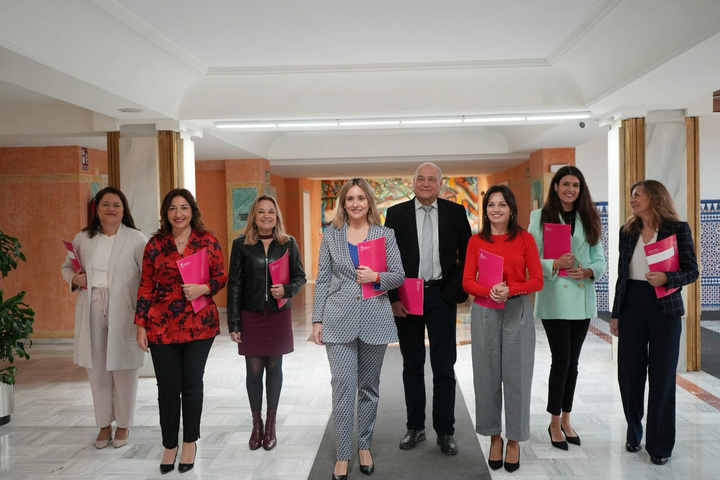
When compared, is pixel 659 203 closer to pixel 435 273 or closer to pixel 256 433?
pixel 435 273

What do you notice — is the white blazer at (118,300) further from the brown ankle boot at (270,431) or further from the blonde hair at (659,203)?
the blonde hair at (659,203)

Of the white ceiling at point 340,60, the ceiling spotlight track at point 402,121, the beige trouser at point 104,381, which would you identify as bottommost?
the beige trouser at point 104,381

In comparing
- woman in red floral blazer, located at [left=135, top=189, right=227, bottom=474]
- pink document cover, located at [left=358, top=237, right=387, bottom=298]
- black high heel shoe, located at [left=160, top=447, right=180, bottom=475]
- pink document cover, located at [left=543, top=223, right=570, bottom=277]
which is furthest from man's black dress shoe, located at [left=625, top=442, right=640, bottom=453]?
black high heel shoe, located at [left=160, top=447, right=180, bottom=475]

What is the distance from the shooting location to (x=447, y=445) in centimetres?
355

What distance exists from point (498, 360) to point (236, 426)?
2.05 meters

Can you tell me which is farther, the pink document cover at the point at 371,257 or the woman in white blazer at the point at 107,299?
the woman in white blazer at the point at 107,299

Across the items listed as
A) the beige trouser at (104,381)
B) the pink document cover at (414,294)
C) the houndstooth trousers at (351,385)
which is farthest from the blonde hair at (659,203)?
the beige trouser at (104,381)

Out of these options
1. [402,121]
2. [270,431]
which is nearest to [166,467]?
[270,431]

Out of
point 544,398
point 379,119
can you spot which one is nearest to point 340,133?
point 379,119

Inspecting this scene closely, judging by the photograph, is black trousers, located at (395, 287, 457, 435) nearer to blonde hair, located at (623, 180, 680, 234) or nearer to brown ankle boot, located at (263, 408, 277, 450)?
brown ankle boot, located at (263, 408, 277, 450)

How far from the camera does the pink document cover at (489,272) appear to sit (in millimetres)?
3104

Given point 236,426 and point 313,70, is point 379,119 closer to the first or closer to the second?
point 313,70

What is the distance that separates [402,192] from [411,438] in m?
14.1

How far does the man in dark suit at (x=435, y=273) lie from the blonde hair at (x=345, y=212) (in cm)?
29
